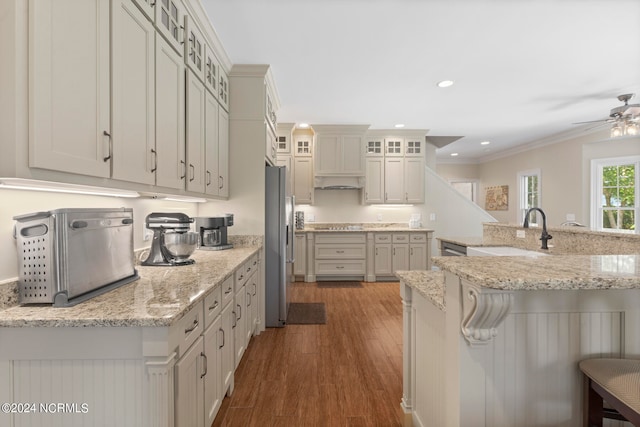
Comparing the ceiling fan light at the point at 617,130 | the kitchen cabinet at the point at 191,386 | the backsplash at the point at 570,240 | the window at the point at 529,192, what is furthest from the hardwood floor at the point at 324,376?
the window at the point at 529,192

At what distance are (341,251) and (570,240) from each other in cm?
322

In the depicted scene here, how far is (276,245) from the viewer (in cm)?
306

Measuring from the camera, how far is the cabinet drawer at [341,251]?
505 cm

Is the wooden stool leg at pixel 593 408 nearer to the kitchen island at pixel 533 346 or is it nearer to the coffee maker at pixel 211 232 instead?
the kitchen island at pixel 533 346

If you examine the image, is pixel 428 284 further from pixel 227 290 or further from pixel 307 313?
pixel 307 313

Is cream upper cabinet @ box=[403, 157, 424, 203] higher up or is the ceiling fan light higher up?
the ceiling fan light

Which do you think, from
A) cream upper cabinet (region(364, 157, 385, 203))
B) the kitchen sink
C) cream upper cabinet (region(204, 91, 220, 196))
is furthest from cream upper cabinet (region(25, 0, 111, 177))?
cream upper cabinet (region(364, 157, 385, 203))

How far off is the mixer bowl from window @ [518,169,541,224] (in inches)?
276

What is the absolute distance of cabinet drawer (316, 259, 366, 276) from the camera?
16.6ft

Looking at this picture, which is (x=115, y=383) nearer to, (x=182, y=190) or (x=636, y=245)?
(x=182, y=190)

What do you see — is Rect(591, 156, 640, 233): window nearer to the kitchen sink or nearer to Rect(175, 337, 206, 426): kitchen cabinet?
the kitchen sink

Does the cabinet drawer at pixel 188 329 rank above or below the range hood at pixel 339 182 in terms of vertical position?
below

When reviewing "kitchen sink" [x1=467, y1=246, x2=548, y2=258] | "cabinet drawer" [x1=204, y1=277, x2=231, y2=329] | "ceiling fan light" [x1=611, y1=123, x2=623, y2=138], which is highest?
"ceiling fan light" [x1=611, y1=123, x2=623, y2=138]

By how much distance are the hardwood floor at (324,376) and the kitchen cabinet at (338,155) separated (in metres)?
2.56
